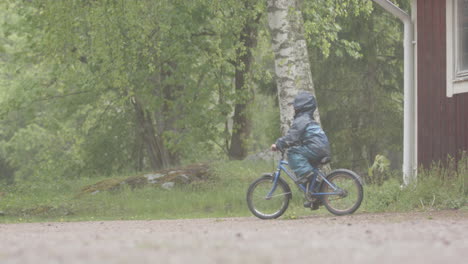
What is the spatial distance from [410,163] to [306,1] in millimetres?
6353

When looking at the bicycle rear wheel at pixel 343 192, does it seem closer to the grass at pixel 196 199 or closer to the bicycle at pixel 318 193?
the bicycle at pixel 318 193

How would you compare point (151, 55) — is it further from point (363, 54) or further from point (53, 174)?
point (53, 174)

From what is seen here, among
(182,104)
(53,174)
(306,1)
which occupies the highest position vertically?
(306,1)

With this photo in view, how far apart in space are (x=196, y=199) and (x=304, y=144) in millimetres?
4979

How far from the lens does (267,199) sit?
461 inches

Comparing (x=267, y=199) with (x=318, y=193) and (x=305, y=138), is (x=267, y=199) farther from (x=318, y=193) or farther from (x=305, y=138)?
(x=305, y=138)

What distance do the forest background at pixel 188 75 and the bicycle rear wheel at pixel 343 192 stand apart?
23.0 feet

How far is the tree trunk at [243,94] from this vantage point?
2267 centimetres

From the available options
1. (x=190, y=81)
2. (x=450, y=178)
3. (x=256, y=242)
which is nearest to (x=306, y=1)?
(x=190, y=81)

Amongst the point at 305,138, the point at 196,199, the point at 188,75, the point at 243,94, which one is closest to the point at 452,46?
the point at 305,138

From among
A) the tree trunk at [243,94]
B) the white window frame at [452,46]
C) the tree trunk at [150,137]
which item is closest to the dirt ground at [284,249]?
the white window frame at [452,46]

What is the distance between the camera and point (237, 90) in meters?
23.2

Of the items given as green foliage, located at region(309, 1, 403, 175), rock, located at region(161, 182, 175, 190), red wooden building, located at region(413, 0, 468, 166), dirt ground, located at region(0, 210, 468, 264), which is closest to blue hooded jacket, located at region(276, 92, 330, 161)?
red wooden building, located at region(413, 0, 468, 166)

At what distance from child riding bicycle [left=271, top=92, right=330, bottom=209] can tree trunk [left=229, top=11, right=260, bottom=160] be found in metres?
10.4
